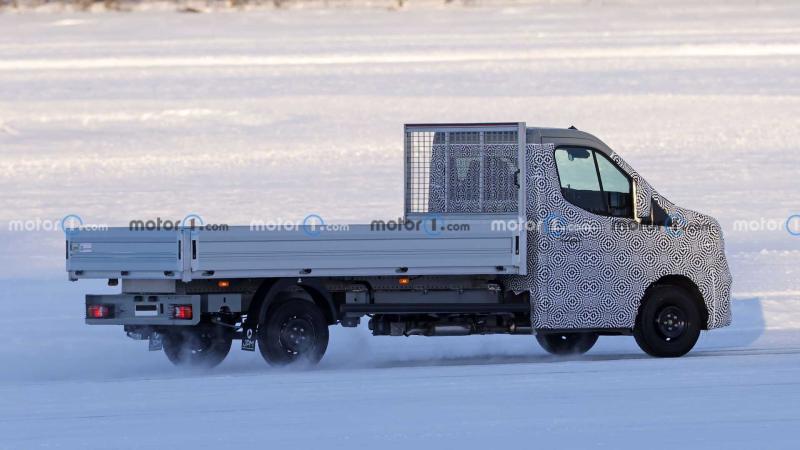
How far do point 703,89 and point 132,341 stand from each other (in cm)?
2303

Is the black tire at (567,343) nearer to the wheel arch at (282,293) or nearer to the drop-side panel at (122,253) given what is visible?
the wheel arch at (282,293)

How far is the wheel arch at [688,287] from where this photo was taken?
1374 centimetres

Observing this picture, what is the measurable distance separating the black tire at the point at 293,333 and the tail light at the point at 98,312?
4.63 feet

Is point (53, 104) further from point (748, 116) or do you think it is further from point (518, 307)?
point (518, 307)

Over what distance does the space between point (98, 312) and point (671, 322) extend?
17.8ft

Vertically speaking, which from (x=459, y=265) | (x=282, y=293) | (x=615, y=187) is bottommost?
(x=282, y=293)

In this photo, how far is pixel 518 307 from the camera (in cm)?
1344

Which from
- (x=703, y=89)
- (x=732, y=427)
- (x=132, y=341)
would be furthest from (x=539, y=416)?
(x=703, y=89)

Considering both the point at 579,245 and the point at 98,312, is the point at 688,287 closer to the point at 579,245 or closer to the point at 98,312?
the point at 579,245

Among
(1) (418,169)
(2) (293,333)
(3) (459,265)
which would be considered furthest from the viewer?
(1) (418,169)

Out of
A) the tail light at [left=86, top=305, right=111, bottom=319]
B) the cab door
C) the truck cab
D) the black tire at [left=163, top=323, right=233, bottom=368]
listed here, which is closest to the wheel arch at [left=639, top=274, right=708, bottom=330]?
the truck cab

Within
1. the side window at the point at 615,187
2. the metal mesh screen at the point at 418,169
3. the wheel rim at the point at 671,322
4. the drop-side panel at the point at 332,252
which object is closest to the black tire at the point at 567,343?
the wheel rim at the point at 671,322

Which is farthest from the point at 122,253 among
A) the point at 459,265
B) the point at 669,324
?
the point at 669,324

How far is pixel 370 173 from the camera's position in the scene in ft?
91.6
